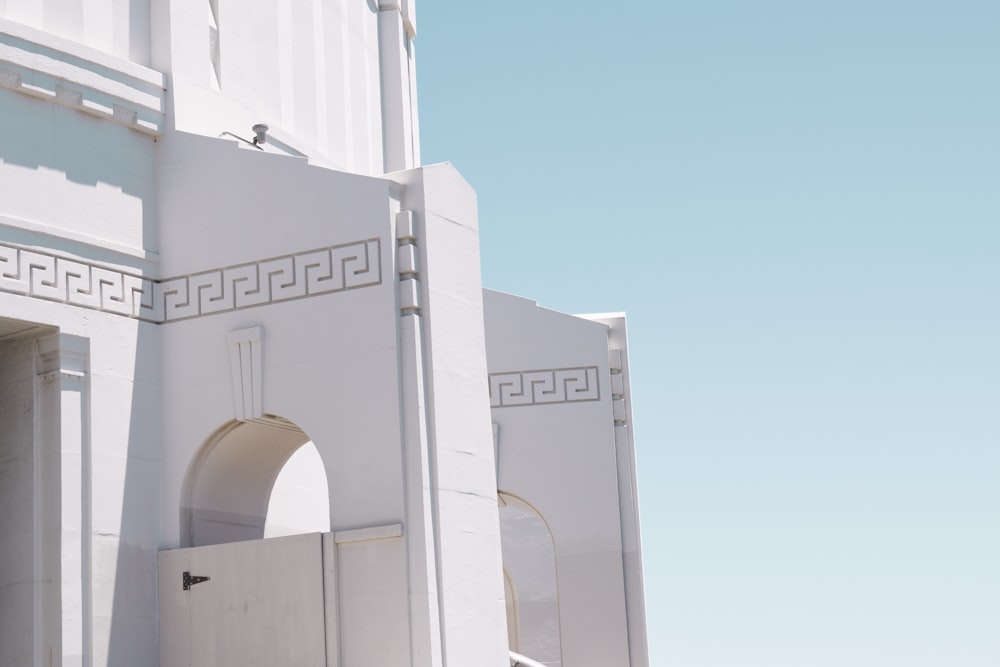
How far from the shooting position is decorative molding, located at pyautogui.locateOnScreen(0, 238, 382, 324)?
11938 millimetres

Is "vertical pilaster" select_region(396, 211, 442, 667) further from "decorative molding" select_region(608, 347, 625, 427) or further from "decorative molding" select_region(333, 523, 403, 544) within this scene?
"decorative molding" select_region(608, 347, 625, 427)

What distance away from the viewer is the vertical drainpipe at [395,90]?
18.3 m

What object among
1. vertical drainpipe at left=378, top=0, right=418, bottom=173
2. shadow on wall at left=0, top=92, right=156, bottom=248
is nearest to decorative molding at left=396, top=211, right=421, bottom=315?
shadow on wall at left=0, top=92, right=156, bottom=248

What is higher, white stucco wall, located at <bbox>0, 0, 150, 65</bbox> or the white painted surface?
white stucco wall, located at <bbox>0, 0, 150, 65</bbox>

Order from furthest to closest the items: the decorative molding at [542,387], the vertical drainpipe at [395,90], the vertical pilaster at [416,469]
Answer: the decorative molding at [542,387] → the vertical drainpipe at [395,90] → the vertical pilaster at [416,469]

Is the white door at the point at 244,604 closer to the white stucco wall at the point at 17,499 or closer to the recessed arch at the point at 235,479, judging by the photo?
→ the recessed arch at the point at 235,479

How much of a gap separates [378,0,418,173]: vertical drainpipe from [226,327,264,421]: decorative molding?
5695 mm

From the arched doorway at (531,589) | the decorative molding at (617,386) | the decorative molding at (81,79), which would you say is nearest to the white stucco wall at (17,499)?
the decorative molding at (81,79)

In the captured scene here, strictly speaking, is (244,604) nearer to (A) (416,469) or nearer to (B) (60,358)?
(A) (416,469)

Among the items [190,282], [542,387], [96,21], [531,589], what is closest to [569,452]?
[542,387]

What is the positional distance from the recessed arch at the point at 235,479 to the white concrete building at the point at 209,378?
29mm

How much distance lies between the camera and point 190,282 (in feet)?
43.0

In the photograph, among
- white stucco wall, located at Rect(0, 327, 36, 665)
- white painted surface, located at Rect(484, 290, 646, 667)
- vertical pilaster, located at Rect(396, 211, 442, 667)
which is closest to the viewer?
vertical pilaster, located at Rect(396, 211, 442, 667)

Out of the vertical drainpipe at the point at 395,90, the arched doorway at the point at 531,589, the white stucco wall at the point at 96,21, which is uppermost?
the vertical drainpipe at the point at 395,90
